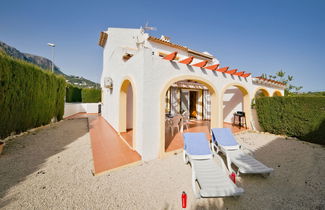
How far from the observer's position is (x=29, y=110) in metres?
8.59

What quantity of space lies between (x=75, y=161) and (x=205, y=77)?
7167 millimetres

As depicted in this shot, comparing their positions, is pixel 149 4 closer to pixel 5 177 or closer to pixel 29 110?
pixel 29 110

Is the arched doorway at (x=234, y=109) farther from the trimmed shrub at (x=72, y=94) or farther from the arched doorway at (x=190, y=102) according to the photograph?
the trimmed shrub at (x=72, y=94)

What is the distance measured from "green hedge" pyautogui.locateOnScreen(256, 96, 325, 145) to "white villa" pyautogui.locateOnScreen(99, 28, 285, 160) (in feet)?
3.10

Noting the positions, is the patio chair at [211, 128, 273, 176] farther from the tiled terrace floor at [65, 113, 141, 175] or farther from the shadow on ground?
the shadow on ground

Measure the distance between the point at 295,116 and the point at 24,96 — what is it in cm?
1808

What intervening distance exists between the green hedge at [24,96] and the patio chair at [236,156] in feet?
36.2

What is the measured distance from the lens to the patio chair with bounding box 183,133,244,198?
3070mm

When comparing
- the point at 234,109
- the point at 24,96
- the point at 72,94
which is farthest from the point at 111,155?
the point at 72,94

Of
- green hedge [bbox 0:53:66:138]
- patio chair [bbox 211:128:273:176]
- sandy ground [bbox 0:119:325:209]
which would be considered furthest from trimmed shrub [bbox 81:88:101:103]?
patio chair [bbox 211:128:273:176]

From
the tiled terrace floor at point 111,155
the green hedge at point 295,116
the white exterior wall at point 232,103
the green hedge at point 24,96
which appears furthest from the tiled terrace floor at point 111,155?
the white exterior wall at point 232,103

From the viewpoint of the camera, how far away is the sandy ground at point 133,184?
9.94 ft

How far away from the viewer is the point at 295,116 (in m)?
8.58

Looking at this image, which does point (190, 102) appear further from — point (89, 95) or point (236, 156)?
point (89, 95)
